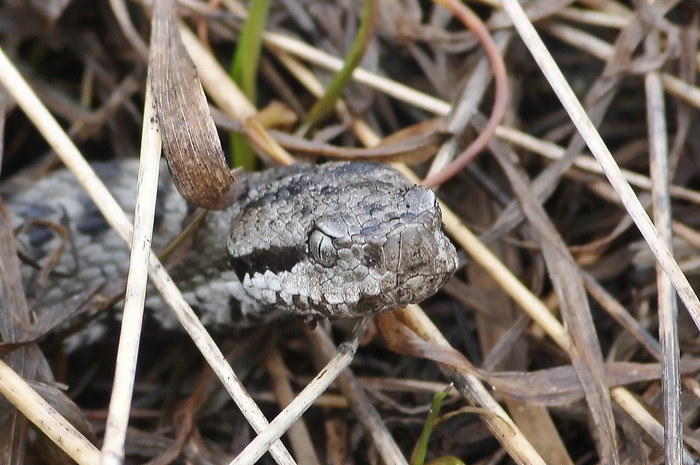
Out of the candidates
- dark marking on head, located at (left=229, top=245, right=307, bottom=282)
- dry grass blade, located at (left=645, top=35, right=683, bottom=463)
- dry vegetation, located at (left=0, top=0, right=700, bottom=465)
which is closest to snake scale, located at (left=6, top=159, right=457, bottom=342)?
dark marking on head, located at (left=229, top=245, right=307, bottom=282)

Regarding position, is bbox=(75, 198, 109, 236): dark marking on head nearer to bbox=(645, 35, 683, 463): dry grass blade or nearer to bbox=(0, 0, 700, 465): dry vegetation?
bbox=(0, 0, 700, 465): dry vegetation

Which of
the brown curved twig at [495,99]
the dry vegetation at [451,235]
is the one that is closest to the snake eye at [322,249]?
the dry vegetation at [451,235]

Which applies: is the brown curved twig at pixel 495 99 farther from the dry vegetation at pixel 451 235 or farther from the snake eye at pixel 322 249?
Answer: the snake eye at pixel 322 249

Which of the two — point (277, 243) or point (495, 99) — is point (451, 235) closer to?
point (495, 99)

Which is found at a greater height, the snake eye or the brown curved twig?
the brown curved twig

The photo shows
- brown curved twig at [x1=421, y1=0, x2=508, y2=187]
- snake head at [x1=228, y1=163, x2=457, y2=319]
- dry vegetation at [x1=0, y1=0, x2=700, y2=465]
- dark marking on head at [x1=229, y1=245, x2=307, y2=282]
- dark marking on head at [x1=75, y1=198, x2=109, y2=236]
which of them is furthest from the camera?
dark marking on head at [x1=75, y1=198, x2=109, y2=236]

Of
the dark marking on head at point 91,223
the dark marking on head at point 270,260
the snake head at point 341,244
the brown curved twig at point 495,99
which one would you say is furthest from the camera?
the dark marking on head at point 91,223

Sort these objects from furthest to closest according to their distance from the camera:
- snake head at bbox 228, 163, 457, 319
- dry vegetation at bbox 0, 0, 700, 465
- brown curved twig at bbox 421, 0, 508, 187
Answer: brown curved twig at bbox 421, 0, 508, 187, dry vegetation at bbox 0, 0, 700, 465, snake head at bbox 228, 163, 457, 319
